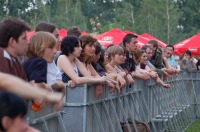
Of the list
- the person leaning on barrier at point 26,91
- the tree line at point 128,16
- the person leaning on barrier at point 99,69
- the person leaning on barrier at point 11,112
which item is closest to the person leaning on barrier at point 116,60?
the person leaning on barrier at point 99,69

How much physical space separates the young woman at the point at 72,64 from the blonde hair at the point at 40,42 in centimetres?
133

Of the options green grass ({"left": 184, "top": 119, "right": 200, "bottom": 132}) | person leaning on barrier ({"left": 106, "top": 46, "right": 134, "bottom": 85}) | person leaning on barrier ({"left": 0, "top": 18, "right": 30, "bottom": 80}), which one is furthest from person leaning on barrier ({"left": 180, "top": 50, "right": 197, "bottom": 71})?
person leaning on barrier ({"left": 0, "top": 18, "right": 30, "bottom": 80})

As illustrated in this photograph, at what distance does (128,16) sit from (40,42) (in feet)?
202

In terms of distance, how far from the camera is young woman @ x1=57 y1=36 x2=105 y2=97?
803 cm

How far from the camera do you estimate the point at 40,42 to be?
670 centimetres

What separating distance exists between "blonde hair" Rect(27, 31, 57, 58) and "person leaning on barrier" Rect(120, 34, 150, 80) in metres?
4.88

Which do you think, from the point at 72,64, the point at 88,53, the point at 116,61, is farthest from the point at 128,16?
the point at 72,64

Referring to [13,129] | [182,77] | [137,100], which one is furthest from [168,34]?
Result: [13,129]

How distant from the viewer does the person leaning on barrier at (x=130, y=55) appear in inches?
456

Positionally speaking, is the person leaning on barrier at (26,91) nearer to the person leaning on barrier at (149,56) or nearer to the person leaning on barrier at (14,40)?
the person leaning on barrier at (14,40)

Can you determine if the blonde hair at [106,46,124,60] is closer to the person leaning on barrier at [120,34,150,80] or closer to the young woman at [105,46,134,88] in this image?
the young woman at [105,46,134,88]

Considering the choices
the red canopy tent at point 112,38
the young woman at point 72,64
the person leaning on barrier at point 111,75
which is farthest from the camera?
the red canopy tent at point 112,38

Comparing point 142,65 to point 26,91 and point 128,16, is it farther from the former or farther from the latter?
point 128,16

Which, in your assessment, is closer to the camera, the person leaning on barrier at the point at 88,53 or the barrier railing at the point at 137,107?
the barrier railing at the point at 137,107
